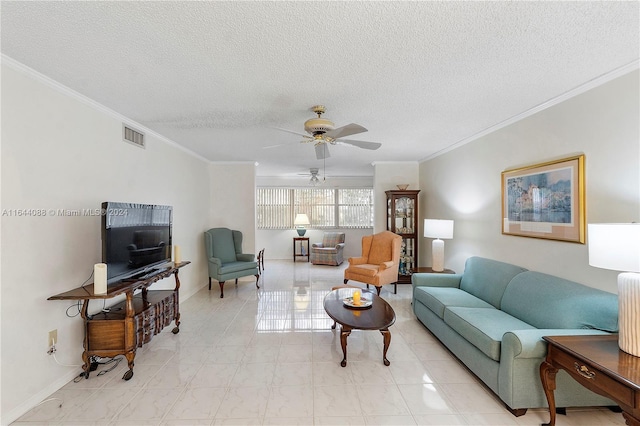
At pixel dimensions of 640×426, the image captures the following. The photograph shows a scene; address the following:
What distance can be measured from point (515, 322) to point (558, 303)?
374 mm

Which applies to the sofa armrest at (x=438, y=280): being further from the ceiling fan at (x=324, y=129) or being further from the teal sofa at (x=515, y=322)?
the ceiling fan at (x=324, y=129)

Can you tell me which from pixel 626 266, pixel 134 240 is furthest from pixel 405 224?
pixel 134 240

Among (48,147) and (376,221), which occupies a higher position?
(48,147)

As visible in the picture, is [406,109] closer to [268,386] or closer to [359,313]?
[359,313]

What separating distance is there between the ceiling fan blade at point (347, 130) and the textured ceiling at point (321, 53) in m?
0.26

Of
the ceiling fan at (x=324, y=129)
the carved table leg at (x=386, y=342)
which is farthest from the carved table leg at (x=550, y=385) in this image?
the ceiling fan at (x=324, y=129)

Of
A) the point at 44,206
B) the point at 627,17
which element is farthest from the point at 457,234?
the point at 44,206

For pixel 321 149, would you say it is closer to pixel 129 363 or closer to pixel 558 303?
pixel 558 303

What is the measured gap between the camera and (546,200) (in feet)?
8.96

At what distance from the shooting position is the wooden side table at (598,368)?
1.37 metres

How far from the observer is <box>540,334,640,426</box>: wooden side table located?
137 centimetres

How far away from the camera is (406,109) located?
2.86 metres

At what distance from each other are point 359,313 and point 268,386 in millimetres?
1084

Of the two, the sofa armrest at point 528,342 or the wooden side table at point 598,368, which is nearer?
the wooden side table at point 598,368
